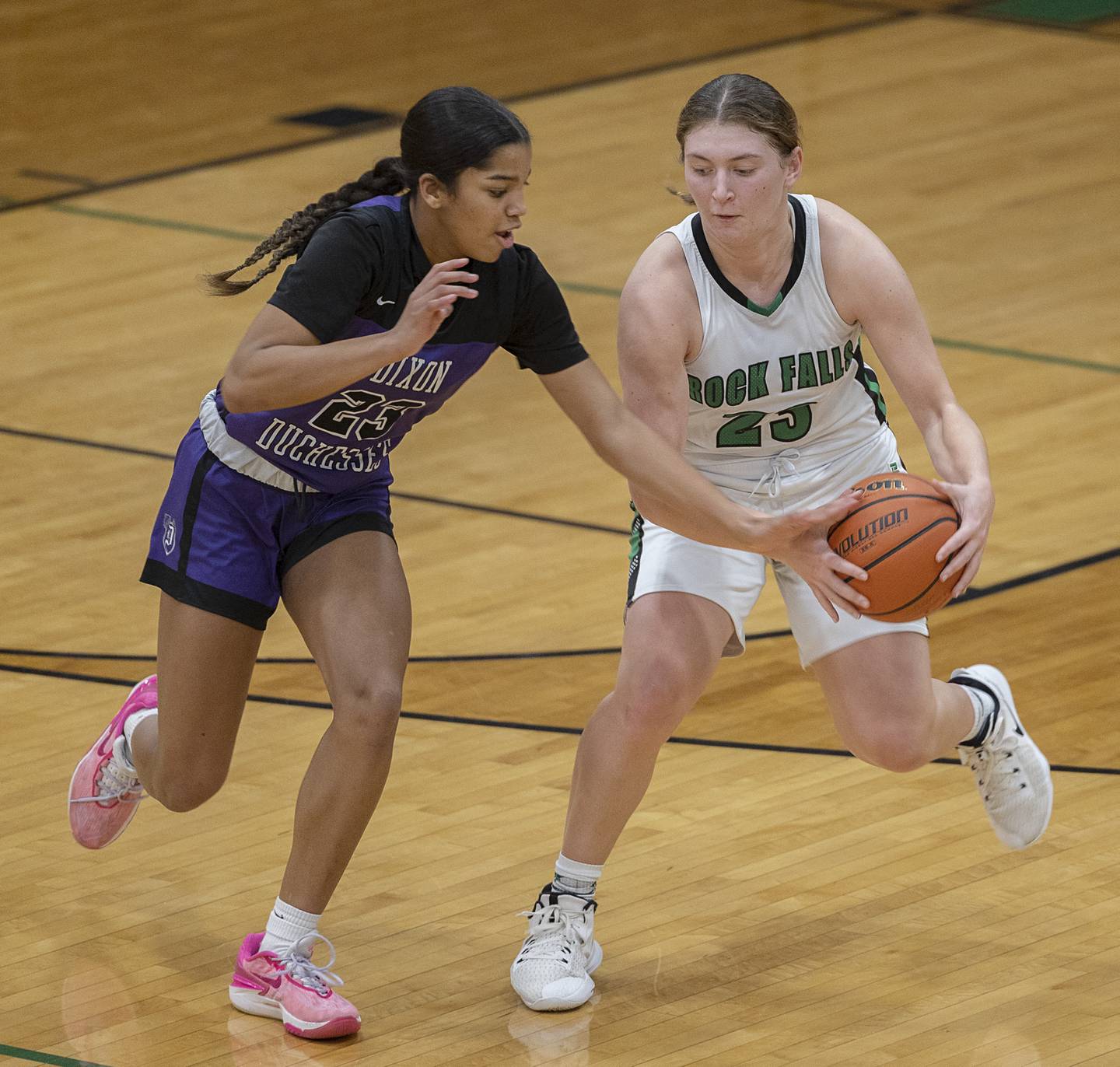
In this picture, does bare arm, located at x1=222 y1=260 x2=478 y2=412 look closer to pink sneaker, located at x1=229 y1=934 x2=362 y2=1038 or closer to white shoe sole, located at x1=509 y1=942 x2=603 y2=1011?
pink sneaker, located at x1=229 y1=934 x2=362 y2=1038

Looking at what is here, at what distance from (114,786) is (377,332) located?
119 cm

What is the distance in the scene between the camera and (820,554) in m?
3.93

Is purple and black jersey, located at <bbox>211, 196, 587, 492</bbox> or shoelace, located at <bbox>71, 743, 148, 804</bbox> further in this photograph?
shoelace, located at <bbox>71, 743, 148, 804</bbox>

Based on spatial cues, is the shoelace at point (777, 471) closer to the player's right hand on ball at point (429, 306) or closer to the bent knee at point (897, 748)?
the bent knee at point (897, 748)

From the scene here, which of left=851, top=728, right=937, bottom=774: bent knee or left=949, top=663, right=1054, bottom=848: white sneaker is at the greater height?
left=851, top=728, right=937, bottom=774: bent knee

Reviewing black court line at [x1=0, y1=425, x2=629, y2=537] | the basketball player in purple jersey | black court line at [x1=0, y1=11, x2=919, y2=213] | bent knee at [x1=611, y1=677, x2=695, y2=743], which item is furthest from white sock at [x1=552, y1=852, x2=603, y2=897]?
black court line at [x1=0, y1=11, x2=919, y2=213]

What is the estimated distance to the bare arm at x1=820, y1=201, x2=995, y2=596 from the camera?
4.09m

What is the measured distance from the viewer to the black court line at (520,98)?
34.8 ft

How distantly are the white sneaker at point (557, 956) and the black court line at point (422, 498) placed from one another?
2658 millimetres

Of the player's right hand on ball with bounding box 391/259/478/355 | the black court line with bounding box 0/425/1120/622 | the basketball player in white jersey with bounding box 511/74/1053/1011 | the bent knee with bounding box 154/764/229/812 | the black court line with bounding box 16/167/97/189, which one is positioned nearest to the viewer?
the player's right hand on ball with bounding box 391/259/478/355

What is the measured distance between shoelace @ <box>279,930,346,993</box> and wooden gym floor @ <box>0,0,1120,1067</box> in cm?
10

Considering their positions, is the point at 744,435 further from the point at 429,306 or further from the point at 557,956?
the point at 557,956

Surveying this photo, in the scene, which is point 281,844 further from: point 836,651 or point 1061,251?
point 1061,251

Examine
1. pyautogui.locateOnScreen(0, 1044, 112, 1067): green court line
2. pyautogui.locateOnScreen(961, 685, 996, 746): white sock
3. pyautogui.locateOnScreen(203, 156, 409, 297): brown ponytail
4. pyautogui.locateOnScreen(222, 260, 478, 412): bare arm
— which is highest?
pyautogui.locateOnScreen(203, 156, 409, 297): brown ponytail
